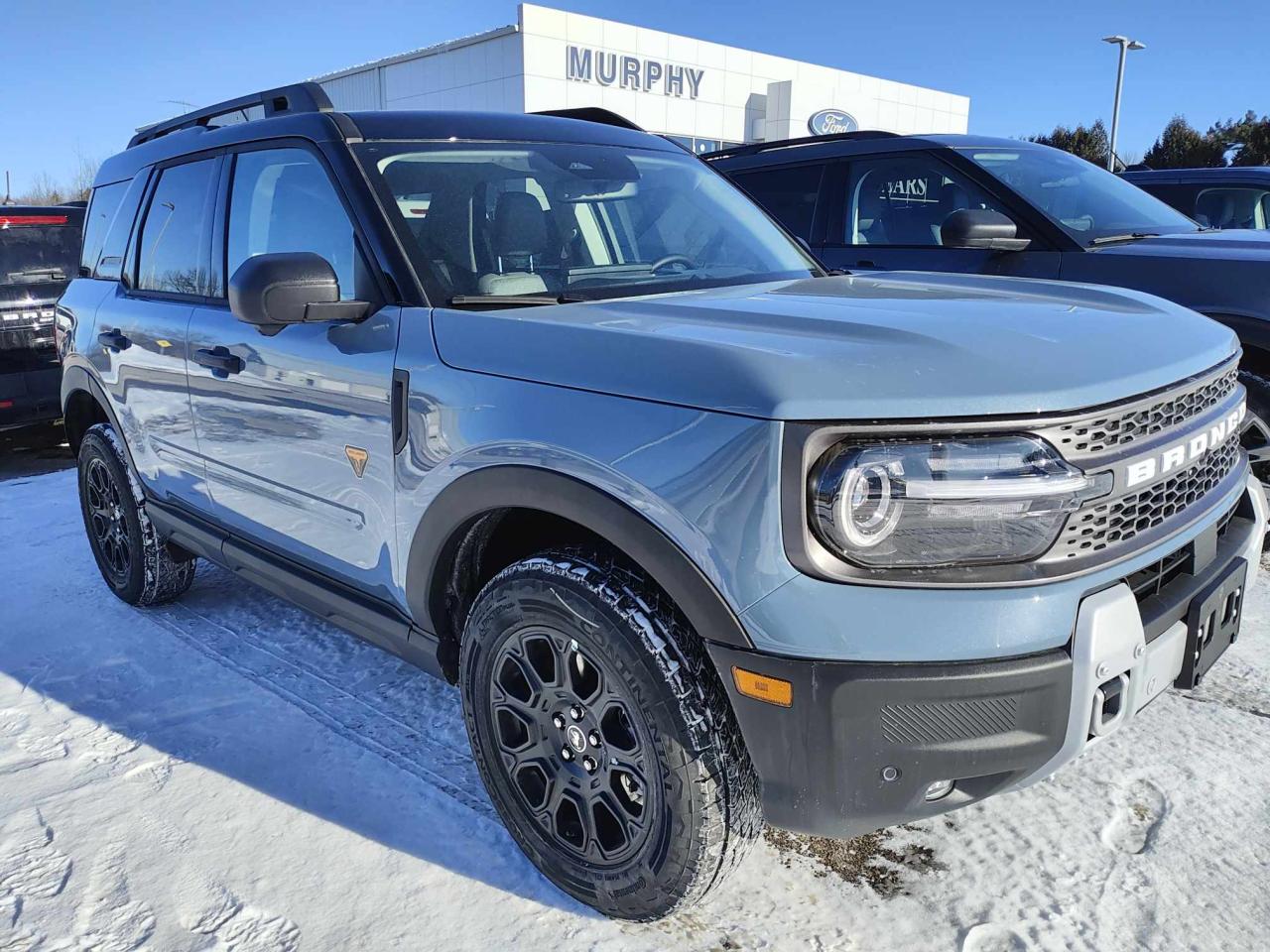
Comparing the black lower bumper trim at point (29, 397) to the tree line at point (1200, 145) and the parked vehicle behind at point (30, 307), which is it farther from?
the tree line at point (1200, 145)

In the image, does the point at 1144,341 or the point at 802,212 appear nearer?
the point at 1144,341

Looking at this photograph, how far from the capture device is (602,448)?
1892mm

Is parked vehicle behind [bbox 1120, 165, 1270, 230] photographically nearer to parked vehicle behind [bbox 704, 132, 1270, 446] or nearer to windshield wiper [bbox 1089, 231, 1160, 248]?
parked vehicle behind [bbox 704, 132, 1270, 446]

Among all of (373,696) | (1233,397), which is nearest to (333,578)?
(373,696)

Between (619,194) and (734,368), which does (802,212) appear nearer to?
(619,194)

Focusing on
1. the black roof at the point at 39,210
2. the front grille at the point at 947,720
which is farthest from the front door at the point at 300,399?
the black roof at the point at 39,210

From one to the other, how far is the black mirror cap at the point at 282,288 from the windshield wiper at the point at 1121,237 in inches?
139

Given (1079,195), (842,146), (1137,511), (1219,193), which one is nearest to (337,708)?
(1137,511)

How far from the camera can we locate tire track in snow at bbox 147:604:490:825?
2.75 meters

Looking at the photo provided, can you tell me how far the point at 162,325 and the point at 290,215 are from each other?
842 mm

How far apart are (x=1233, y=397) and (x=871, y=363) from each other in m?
1.22

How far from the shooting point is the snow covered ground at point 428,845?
2133 millimetres

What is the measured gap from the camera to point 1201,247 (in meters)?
4.22

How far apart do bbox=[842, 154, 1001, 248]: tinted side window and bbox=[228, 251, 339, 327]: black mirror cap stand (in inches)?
136
